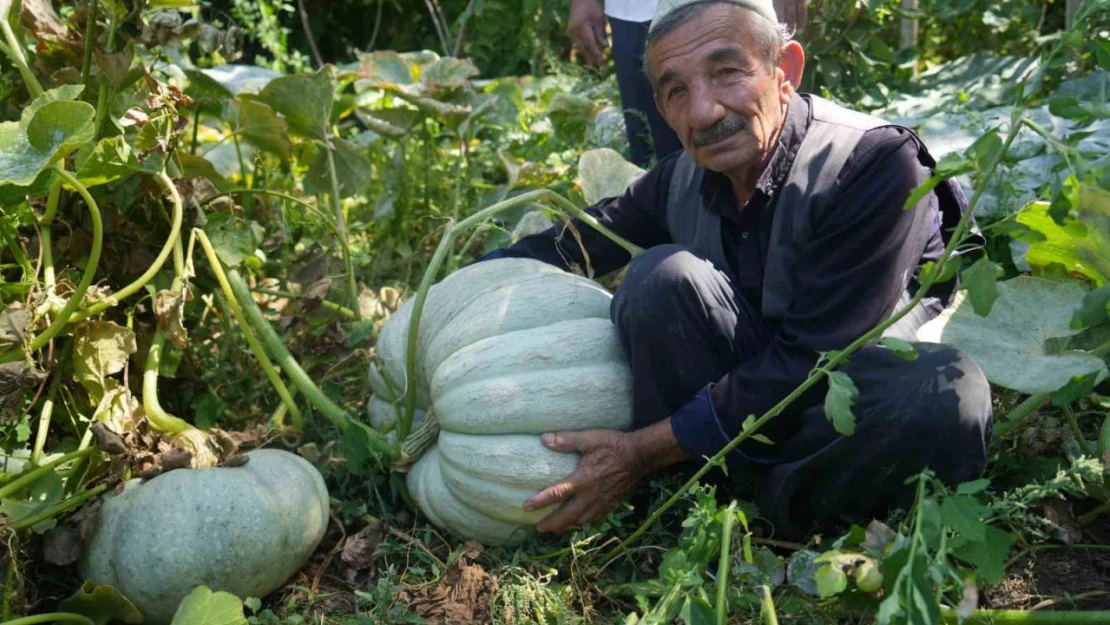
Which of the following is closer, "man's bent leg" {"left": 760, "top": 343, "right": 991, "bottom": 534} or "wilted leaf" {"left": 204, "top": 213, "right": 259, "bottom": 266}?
"man's bent leg" {"left": 760, "top": 343, "right": 991, "bottom": 534}

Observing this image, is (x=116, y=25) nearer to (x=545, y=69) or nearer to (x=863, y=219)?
(x=863, y=219)

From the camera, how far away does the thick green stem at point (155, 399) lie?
2262 millimetres

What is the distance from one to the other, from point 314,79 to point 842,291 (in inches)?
54.9

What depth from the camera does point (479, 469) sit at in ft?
7.06

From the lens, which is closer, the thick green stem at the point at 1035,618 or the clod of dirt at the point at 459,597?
the thick green stem at the point at 1035,618

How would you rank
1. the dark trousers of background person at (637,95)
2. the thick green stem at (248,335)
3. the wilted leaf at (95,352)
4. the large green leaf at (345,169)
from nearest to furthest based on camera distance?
the wilted leaf at (95,352), the thick green stem at (248,335), the large green leaf at (345,169), the dark trousers of background person at (637,95)

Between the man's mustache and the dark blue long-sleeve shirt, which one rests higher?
the man's mustache

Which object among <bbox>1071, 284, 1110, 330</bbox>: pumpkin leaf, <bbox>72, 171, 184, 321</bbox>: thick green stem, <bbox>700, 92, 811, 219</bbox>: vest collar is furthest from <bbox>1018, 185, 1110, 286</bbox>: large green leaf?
<bbox>72, 171, 184, 321</bbox>: thick green stem

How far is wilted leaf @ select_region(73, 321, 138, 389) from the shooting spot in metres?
2.26

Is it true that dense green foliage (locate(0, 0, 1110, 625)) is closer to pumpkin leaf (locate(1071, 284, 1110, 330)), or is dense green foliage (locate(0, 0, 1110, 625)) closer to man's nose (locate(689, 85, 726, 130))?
pumpkin leaf (locate(1071, 284, 1110, 330))

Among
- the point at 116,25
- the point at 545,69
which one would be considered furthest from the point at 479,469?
the point at 545,69

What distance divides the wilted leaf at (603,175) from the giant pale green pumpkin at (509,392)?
0.51 metres

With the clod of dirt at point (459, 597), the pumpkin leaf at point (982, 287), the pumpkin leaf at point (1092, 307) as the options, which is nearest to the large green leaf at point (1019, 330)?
the pumpkin leaf at point (1092, 307)

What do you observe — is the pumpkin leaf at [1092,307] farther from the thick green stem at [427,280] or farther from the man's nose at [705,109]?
the thick green stem at [427,280]
